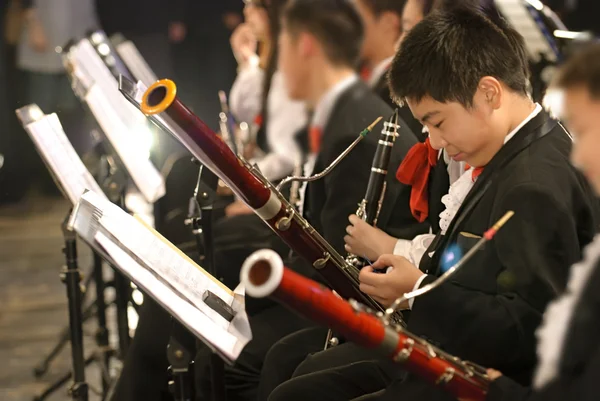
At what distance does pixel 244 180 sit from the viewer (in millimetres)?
1469

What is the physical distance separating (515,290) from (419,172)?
518 mm

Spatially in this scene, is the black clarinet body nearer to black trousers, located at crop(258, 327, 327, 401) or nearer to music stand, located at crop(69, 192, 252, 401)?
black trousers, located at crop(258, 327, 327, 401)

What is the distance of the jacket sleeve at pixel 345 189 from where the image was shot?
199 centimetres

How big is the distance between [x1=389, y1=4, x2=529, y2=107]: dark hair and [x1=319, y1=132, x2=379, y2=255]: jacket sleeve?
443mm

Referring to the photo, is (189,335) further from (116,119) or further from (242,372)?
(116,119)

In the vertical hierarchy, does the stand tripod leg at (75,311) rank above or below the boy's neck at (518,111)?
below

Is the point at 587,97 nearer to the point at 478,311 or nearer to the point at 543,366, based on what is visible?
the point at 543,366

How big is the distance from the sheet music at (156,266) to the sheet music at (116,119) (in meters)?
0.86

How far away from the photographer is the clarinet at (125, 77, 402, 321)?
4.33 ft

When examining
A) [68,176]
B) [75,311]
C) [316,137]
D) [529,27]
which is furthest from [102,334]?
[529,27]

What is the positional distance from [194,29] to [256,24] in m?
3.13

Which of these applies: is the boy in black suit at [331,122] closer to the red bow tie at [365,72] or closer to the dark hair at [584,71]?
the red bow tie at [365,72]

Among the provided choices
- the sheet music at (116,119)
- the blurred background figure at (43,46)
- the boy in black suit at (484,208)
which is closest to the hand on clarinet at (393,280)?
the boy in black suit at (484,208)

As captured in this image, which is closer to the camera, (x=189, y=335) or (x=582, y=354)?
(x=582, y=354)
